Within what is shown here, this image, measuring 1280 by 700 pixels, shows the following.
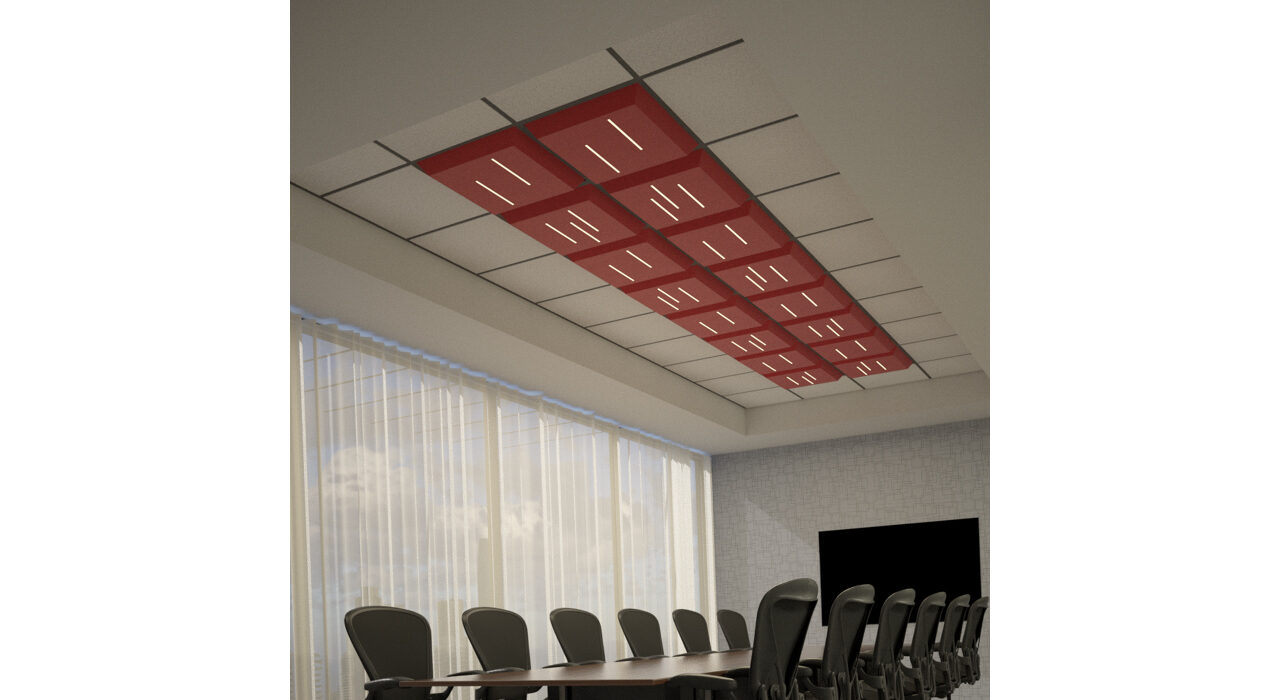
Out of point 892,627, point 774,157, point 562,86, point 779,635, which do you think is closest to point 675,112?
A: point 562,86

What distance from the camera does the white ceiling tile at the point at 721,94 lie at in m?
4.14

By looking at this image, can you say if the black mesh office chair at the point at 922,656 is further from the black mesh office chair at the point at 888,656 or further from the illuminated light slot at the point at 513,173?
the illuminated light slot at the point at 513,173

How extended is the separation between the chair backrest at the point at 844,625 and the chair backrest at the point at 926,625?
1580 mm

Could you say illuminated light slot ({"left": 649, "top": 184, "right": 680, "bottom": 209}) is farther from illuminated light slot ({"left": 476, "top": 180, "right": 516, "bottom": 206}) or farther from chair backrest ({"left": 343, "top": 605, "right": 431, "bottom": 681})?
chair backrest ({"left": 343, "top": 605, "right": 431, "bottom": 681})

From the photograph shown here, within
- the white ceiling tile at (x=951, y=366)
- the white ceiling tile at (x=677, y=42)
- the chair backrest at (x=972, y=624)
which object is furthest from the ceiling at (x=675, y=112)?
the chair backrest at (x=972, y=624)

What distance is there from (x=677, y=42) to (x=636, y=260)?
237 centimetres

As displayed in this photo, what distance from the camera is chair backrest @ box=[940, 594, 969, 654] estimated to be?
7027 mm

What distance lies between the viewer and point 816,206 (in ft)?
18.5

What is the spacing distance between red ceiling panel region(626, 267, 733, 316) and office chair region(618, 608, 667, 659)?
7.65ft

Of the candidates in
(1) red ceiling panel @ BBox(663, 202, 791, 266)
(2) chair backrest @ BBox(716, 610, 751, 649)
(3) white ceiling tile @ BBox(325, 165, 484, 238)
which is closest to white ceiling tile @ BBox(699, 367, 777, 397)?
(2) chair backrest @ BBox(716, 610, 751, 649)

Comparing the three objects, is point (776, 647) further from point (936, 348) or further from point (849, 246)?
point (936, 348)
